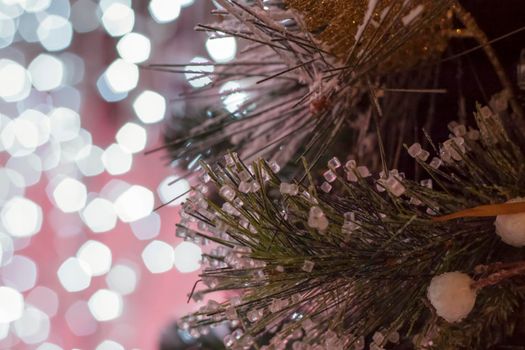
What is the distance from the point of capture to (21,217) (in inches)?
54.8

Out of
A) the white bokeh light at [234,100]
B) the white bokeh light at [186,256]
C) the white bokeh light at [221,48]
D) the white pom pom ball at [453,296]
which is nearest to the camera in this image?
the white pom pom ball at [453,296]

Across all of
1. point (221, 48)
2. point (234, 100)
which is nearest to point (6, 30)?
point (221, 48)

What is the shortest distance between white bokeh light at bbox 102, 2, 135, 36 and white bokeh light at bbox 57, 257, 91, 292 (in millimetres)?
494

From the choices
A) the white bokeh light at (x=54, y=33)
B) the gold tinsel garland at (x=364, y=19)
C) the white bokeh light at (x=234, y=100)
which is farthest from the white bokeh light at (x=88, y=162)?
the gold tinsel garland at (x=364, y=19)

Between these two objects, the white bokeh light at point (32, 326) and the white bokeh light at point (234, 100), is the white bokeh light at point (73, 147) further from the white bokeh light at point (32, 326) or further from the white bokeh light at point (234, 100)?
the white bokeh light at point (234, 100)

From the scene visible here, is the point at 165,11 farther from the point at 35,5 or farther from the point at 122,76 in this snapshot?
the point at 35,5

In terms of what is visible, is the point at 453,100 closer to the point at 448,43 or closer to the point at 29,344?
the point at 448,43

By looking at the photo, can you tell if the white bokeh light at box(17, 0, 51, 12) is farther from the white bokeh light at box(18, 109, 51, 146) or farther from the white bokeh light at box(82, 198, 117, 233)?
the white bokeh light at box(82, 198, 117, 233)

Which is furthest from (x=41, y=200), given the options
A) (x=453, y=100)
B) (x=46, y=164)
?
(x=453, y=100)

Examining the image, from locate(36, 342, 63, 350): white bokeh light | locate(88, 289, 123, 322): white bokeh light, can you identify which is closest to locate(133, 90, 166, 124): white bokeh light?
locate(88, 289, 123, 322): white bokeh light

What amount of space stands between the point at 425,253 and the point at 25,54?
131 centimetres

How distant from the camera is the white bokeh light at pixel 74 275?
4.52 ft

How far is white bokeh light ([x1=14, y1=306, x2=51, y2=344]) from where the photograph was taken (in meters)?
1.34

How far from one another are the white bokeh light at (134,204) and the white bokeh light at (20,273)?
0.22 metres
